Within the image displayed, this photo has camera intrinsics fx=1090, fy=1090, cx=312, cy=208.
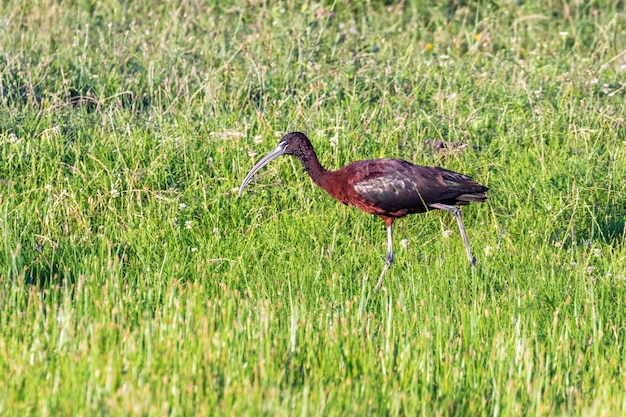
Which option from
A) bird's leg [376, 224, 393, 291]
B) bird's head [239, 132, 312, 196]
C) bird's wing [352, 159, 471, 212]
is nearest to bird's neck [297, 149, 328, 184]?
bird's head [239, 132, 312, 196]

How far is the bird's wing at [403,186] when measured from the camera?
6285 millimetres

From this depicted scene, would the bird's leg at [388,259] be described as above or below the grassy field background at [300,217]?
below

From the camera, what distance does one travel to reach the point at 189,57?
8852mm

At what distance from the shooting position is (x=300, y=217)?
660 centimetres

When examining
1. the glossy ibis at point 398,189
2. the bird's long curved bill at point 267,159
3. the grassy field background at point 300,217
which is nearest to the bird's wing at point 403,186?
the glossy ibis at point 398,189

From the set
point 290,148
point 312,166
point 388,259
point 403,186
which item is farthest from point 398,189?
point 290,148

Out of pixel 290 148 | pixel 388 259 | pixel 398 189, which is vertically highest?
pixel 290 148

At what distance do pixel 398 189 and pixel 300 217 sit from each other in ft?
2.19

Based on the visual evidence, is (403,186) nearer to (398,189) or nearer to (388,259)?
(398,189)

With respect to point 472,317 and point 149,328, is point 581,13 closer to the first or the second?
point 472,317

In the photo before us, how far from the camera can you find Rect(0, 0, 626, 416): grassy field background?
410 centimetres

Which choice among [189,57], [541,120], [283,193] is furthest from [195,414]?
[189,57]

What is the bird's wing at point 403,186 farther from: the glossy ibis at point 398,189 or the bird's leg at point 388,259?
the bird's leg at point 388,259

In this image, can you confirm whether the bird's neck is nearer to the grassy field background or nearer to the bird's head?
the bird's head
